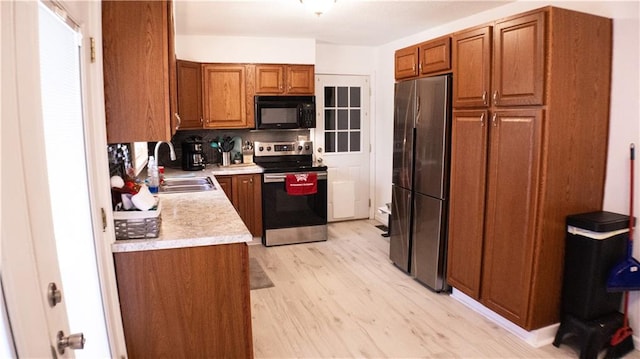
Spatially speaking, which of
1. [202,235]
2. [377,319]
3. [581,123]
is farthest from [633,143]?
[202,235]

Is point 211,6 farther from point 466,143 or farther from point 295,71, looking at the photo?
point 466,143

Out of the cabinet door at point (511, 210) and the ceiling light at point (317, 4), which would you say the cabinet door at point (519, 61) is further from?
the ceiling light at point (317, 4)

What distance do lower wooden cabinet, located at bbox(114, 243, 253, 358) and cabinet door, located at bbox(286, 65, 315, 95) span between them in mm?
3304

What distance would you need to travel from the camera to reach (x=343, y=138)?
18.9 feet

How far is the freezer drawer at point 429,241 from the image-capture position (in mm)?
3361

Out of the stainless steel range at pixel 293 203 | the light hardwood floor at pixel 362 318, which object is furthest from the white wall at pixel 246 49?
the light hardwood floor at pixel 362 318

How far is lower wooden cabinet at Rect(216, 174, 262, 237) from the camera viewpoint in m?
4.66

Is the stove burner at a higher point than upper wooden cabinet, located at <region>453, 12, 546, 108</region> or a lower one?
lower

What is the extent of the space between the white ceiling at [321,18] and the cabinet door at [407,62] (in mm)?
367

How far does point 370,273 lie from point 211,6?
275cm

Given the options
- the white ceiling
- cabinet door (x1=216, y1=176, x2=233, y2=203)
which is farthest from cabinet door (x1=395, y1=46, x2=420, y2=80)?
cabinet door (x1=216, y1=176, x2=233, y2=203)

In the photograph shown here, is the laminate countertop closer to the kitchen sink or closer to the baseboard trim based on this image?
the kitchen sink

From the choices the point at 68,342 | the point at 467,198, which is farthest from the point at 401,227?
the point at 68,342

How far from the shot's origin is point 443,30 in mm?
4355
